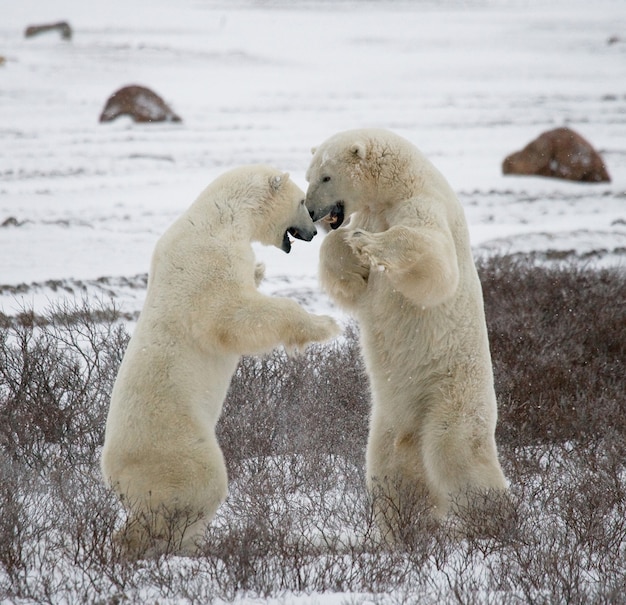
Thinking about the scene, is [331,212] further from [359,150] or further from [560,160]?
[560,160]

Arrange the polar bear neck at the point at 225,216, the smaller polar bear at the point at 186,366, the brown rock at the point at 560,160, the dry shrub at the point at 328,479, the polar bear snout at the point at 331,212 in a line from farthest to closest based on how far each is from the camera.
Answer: the brown rock at the point at 560,160 → the polar bear snout at the point at 331,212 → the polar bear neck at the point at 225,216 → the smaller polar bear at the point at 186,366 → the dry shrub at the point at 328,479

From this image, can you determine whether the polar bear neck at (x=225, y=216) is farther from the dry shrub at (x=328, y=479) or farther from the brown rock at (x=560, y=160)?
the brown rock at (x=560, y=160)

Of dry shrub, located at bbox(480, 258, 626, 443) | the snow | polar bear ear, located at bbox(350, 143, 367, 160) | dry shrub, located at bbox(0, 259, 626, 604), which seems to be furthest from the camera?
the snow

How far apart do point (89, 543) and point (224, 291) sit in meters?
1.00

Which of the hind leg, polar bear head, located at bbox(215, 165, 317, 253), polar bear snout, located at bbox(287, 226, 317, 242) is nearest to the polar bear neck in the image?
polar bear head, located at bbox(215, 165, 317, 253)

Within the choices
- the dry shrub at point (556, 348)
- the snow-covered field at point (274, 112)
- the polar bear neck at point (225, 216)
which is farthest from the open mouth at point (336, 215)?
the snow-covered field at point (274, 112)

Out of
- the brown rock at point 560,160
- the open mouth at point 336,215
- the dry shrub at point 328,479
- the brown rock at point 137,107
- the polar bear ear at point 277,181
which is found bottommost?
the dry shrub at point 328,479

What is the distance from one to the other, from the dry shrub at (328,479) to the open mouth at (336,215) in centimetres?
114

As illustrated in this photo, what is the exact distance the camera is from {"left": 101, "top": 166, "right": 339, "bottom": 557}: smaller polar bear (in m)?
3.03

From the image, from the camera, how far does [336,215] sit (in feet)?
11.8

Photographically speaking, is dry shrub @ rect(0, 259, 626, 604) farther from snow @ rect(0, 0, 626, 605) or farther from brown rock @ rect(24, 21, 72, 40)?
brown rock @ rect(24, 21, 72, 40)

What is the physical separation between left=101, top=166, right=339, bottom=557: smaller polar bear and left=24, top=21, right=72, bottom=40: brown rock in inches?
1132

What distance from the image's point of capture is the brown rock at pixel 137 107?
57.5 feet

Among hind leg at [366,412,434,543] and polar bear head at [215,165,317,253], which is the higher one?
polar bear head at [215,165,317,253]
